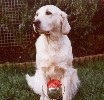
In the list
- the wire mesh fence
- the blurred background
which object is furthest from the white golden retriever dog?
the wire mesh fence

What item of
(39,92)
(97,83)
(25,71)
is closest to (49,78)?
(39,92)

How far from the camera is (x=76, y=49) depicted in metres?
8.45

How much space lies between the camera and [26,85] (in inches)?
252

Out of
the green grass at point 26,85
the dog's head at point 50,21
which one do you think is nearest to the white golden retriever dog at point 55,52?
the dog's head at point 50,21

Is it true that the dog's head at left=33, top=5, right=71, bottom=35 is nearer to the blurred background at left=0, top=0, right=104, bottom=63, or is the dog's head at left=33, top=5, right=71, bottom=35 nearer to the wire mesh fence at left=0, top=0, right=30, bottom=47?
the blurred background at left=0, top=0, right=104, bottom=63

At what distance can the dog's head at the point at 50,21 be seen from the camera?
16.9ft

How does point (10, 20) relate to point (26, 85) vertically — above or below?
above

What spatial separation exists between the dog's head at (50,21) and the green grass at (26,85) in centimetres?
108

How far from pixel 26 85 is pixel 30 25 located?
6.18 ft

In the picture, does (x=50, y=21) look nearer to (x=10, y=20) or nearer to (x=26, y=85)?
(x=26, y=85)

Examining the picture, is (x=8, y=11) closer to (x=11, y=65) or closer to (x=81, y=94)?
(x=11, y=65)

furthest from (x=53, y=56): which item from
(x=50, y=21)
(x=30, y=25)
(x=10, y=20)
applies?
(x=10, y=20)

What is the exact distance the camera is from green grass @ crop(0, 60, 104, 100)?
232 inches

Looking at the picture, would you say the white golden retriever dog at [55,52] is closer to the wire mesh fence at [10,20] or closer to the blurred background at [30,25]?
the blurred background at [30,25]
